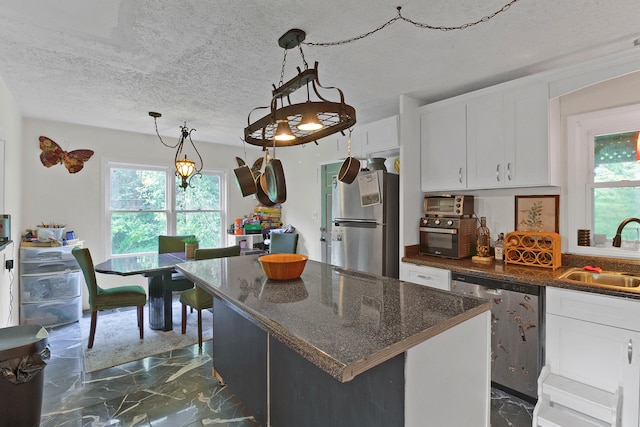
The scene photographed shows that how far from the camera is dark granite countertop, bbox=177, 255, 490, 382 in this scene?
0.91 metres

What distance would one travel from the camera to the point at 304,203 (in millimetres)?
5090

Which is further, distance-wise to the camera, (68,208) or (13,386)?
(68,208)

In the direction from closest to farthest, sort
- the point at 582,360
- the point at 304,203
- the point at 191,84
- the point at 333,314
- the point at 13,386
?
the point at 333,314
the point at 13,386
the point at 582,360
the point at 191,84
the point at 304,203

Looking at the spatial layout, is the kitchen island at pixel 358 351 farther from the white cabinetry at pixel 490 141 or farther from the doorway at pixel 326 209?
the doorway at pixel 326 209

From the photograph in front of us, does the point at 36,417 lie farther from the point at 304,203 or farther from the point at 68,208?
the point at 304,203

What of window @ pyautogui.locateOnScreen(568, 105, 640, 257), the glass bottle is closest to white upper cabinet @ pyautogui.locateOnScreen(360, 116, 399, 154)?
the glass bottle

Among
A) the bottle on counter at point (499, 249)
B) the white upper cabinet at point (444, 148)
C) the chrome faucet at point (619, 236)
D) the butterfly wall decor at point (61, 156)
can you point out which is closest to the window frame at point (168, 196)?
the butterfly wall decor at point (61, 156)

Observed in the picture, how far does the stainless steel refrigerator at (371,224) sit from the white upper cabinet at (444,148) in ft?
1.16

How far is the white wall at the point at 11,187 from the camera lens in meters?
2.69

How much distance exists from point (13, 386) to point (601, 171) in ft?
13.4

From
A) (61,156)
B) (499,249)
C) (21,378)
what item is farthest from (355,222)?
(61,156)

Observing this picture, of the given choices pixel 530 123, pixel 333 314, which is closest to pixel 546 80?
pixel 530 123

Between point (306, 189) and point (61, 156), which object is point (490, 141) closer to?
point (306, 189)

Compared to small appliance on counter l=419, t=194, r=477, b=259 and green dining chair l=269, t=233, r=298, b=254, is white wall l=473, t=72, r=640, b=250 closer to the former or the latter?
small appliance on counter l=419, t=194, r=477, b=259
